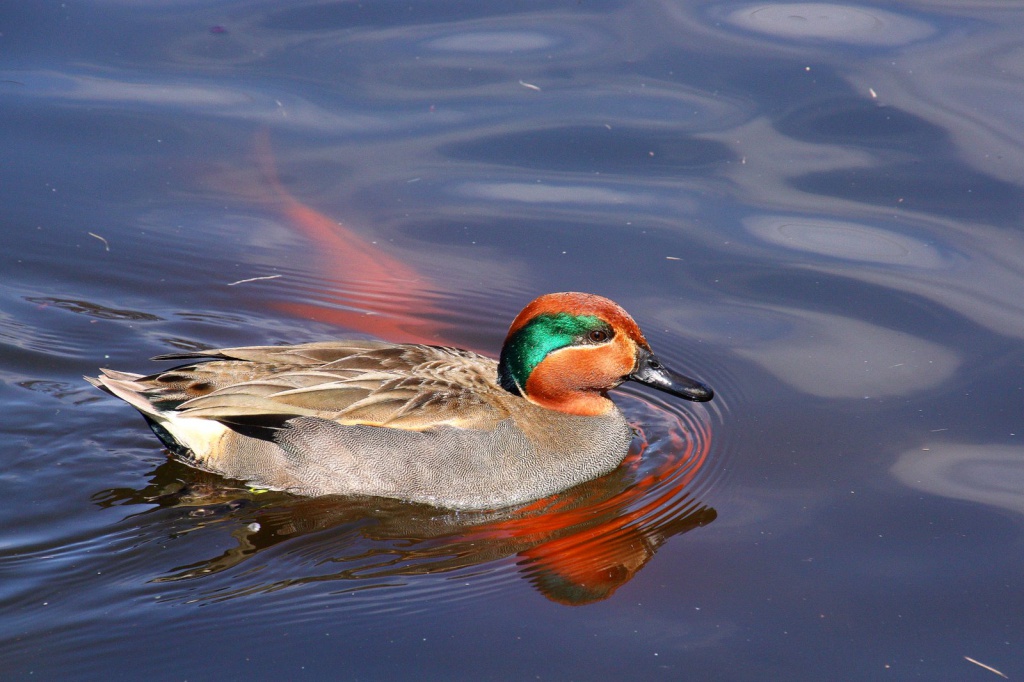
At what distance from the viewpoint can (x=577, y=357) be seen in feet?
22.0

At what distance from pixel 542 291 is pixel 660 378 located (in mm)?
1586

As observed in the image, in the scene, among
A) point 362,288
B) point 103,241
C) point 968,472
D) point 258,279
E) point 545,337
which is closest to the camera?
point 968,472

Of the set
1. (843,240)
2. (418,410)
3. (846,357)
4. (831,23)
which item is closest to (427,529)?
(418,410)

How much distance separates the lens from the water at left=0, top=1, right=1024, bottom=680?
208 inches

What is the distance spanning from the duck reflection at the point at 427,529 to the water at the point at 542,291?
0.9 inches

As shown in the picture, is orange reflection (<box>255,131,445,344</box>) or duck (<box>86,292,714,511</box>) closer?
duck (<box>86,292,714,511</box>)

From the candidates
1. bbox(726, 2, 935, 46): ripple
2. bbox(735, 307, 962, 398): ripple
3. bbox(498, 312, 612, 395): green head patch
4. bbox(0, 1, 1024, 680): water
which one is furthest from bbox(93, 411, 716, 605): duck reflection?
bbox(726, 2, 935, 46): ripple

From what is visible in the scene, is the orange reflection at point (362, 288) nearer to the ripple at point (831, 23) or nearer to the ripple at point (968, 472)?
the ripple at point (968, 472)

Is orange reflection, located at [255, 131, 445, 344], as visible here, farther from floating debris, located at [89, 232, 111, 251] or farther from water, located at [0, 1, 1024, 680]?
floating debris, located at [89, 232, 111, 251]

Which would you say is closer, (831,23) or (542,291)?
(542,291)

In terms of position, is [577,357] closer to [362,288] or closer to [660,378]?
[660,378]

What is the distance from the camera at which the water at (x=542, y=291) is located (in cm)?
527

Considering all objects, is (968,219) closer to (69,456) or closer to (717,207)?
(717,207)

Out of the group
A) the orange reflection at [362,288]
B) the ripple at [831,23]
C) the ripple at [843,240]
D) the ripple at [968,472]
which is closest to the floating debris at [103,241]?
the orange reflection at [362,288]
